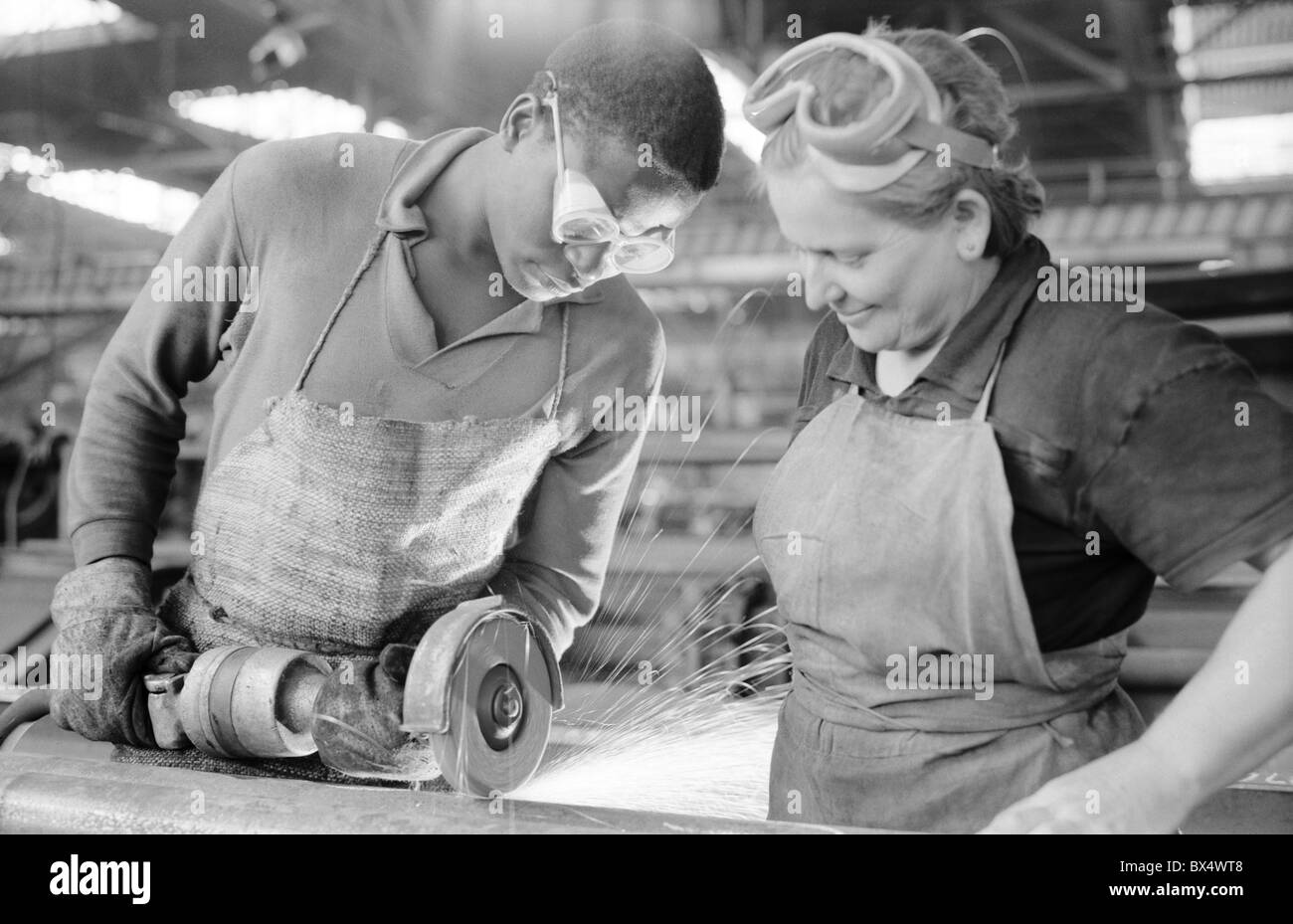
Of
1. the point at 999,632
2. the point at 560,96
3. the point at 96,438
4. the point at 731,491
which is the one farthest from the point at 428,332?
the point at 731,491

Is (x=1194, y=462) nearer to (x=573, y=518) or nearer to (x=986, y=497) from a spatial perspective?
(x=986, y=497)

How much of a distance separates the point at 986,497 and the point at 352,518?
0.85 m

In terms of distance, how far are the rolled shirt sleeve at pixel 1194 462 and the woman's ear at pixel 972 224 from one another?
0.57 feet

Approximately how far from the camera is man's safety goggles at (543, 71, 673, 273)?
4.55 ft

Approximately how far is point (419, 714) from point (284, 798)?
0.16 meters

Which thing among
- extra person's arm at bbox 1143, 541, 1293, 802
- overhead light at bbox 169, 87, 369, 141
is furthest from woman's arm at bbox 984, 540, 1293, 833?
overhead light at bbox 169, 87, 369, 141

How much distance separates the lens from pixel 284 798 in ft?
3.86

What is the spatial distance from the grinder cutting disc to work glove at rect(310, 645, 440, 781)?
0.47 ft

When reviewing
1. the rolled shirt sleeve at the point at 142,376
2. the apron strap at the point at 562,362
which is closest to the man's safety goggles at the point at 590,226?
the apron strap at the point at 562,362

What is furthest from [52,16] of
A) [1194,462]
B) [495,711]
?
[1194,462]

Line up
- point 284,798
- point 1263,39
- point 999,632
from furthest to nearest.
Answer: point 1263,39 < point 284,798 < point 999,632

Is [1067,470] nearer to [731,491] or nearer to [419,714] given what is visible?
[419,714]

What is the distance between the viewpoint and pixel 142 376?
1618 mm

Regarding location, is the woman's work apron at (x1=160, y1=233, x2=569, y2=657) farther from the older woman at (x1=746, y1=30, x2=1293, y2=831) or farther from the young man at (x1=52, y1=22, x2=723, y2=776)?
the older woman at (x1=746, y1=30, x2=1293, y2=831)
